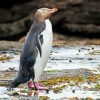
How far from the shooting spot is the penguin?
11789mm

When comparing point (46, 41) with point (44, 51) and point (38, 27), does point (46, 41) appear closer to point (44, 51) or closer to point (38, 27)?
point (44, 51)

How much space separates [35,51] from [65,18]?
2457 cm

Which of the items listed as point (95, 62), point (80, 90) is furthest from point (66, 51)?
point (80, 90)

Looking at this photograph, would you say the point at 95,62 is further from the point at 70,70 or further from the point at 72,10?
the point at 72,10

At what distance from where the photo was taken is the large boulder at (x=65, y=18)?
3550 cm

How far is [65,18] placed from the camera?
119 ft

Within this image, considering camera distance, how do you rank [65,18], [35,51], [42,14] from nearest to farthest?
[35,51]
[42,14]
[65,18]

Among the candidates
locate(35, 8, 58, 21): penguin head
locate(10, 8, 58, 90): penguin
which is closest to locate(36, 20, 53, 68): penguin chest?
locate(10, 8, 58, 90): penguin

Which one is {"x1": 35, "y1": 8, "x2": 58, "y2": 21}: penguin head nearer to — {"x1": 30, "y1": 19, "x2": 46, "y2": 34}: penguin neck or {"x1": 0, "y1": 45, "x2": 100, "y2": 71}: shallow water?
{"x1": 30, "y1": 19, "x2": 46, "y2": 34}: penguin neck

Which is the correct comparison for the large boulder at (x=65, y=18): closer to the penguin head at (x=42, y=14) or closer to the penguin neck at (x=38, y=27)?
the penguin head at (x=42, y=14)

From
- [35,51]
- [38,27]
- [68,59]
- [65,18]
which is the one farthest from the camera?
[65,18]

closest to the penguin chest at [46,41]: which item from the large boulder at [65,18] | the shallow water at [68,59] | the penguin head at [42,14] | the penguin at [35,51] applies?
the penguin at [35,51]

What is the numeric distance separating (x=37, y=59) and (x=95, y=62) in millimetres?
5829

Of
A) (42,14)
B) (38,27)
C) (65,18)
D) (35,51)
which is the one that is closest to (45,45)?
(35,51)
